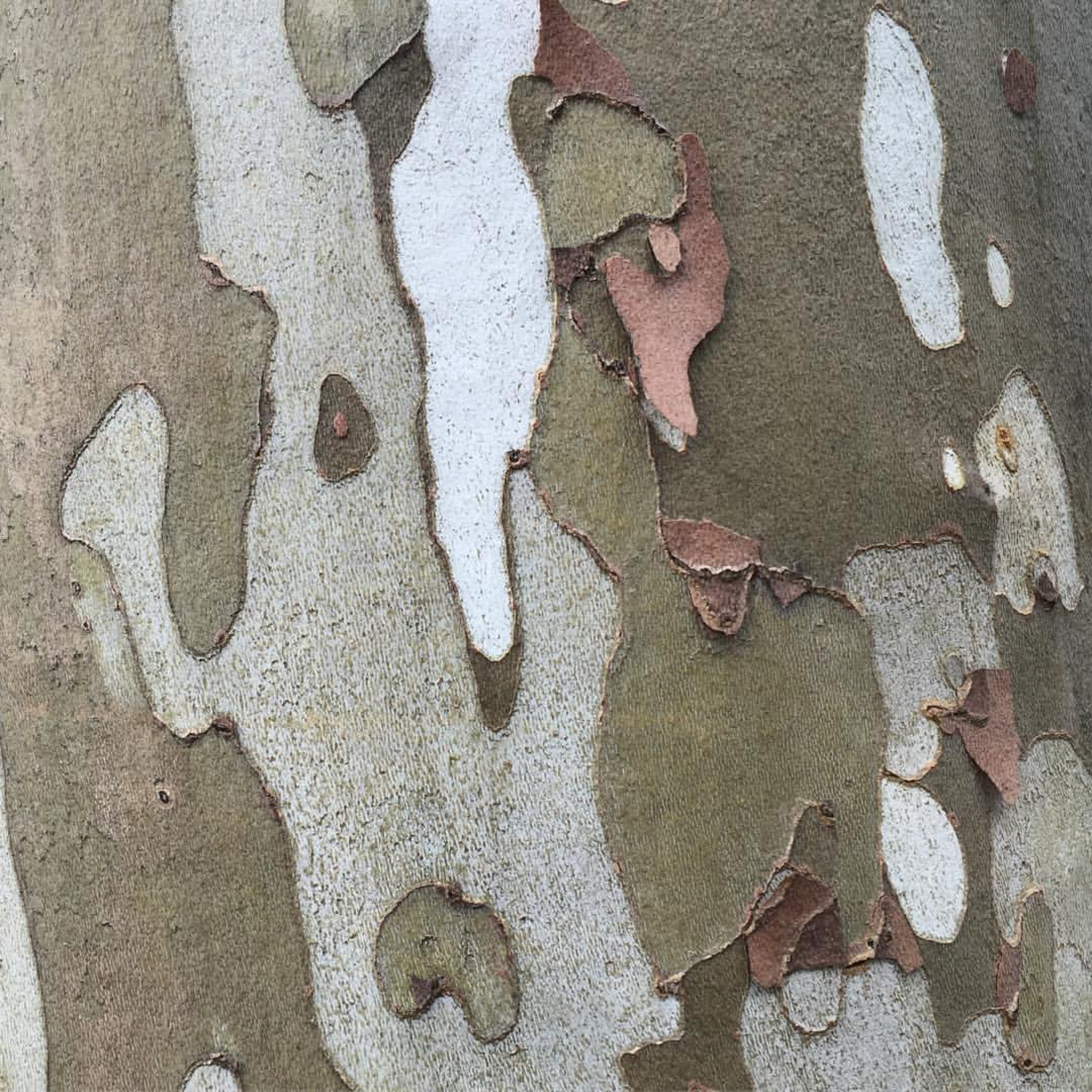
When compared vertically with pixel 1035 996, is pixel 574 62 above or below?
above

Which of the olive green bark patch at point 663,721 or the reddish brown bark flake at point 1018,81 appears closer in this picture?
the olive green bark patch at point 663,721

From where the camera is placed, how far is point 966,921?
0.66 metres

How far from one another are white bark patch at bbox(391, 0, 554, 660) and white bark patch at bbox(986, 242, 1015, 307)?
12.3 inches

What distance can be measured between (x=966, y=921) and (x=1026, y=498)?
0.28 metres

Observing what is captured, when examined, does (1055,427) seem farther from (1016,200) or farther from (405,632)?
(405,632)

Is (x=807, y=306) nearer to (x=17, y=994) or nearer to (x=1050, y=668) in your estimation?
(x=1050, y=668)

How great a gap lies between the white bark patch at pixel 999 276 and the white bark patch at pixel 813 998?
A: 452 millimetres

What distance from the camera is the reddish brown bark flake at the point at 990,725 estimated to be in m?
0.67

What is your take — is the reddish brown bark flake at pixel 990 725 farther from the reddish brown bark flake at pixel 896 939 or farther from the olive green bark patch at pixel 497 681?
the olive green bark patch at pixel 497 681

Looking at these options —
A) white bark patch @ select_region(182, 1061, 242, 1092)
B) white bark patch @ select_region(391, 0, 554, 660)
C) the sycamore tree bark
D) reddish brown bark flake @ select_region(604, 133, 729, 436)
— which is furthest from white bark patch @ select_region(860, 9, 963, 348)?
white bark patch @ select_region(182, 1061, 242, 1092)

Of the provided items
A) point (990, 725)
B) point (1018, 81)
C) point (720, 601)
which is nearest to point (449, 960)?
point (720, 601)

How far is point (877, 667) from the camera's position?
653mm

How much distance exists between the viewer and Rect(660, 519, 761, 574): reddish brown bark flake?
2.05ft

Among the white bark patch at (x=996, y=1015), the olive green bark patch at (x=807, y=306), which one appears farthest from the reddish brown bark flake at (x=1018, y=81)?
the white bark patch at (x=996, y=1015)
